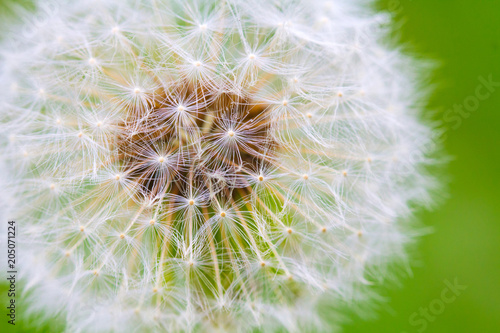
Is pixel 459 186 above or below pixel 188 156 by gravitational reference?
above

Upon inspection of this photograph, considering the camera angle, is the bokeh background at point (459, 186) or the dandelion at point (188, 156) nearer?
the dandelion at point (188, 156)

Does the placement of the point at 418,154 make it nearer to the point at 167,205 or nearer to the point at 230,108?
the point at 230,108

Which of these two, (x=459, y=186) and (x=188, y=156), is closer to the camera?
(x=188, y=156)

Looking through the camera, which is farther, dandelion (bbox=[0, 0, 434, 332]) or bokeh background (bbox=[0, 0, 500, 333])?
bokeh background (bbox=[0, 0, 500, 333])
